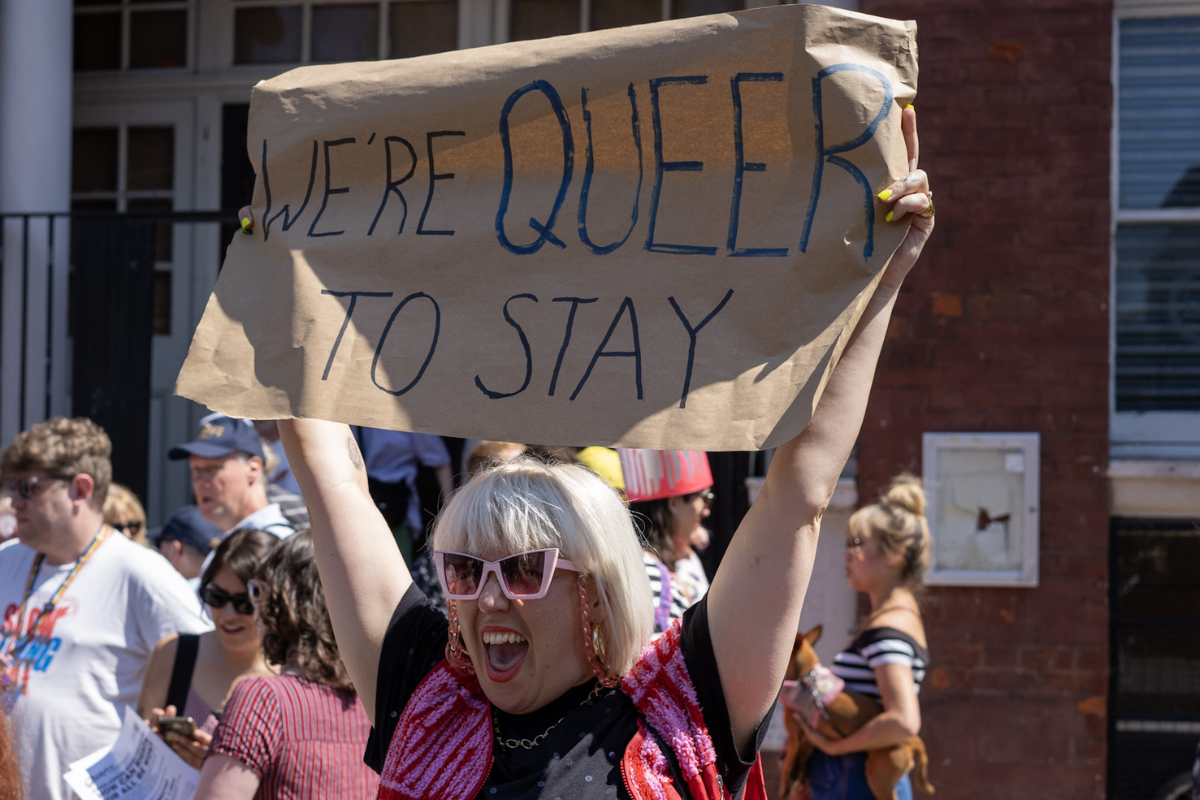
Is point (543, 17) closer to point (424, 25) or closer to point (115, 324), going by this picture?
point (424, 25)

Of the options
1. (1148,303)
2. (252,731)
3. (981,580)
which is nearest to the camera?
(252,731)

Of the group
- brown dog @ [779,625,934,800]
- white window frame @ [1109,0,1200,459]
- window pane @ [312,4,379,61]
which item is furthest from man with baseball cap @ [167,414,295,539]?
white window frame @ [1109,0,1200,459]

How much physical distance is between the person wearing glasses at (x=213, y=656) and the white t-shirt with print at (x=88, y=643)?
0.34 ft

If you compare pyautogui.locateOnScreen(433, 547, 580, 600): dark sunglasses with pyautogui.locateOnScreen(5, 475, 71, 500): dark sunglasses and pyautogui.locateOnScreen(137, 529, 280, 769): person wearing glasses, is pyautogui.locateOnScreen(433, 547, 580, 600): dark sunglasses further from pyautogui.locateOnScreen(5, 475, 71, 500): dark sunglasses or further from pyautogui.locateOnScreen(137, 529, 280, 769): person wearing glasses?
pyautogui.locateOnScreen(5, 475, 71, 500): dark sunglasses

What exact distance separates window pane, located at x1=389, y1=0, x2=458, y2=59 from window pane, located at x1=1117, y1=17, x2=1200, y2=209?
345 cm

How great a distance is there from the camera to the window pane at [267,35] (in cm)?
689

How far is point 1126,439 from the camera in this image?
5590 millimetres

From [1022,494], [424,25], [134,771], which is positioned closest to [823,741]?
[1022,494]

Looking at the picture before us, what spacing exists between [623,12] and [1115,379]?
3.14 m

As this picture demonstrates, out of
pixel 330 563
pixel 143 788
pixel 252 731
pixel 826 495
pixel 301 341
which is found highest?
pixel 301 341

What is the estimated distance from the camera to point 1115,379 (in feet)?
18.6

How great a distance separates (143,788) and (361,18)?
5.00 metres

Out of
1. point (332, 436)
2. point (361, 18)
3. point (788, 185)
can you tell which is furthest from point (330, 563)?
point (361, 18)

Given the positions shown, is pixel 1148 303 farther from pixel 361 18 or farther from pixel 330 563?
pixel 330 563
